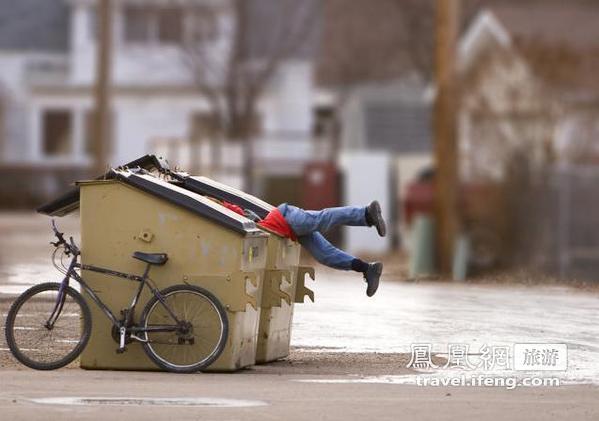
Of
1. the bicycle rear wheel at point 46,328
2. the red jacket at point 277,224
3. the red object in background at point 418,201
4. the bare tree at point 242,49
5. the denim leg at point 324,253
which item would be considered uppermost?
the bare tree at point 242,49

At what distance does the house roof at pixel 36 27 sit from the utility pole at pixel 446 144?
32709mm

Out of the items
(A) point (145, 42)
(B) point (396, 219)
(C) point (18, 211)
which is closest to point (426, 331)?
(B) point (396, 219)

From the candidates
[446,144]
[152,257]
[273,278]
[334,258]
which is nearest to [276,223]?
[273,278]

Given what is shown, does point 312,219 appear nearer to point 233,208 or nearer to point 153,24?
point 233,208

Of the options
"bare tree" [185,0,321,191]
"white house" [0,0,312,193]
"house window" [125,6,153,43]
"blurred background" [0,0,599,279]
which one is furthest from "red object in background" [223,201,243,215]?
"house window" [125,6,153,43]

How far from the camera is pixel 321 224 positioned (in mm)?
12117

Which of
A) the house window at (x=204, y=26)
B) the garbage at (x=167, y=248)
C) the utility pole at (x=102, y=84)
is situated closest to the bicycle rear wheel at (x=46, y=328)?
the garbage at (x=167, y=248)

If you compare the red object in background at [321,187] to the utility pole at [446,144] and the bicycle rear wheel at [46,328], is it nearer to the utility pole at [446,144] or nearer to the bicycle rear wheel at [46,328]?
the utility pole at [446,144]

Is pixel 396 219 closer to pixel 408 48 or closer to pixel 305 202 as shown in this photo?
pixel 305 202

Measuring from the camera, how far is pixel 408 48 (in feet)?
172

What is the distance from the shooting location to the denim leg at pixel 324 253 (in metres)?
12.5

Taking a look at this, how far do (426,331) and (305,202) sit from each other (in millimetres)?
18584

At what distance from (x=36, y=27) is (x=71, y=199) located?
44870 millimetres

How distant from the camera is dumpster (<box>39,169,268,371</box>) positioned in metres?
11.5
